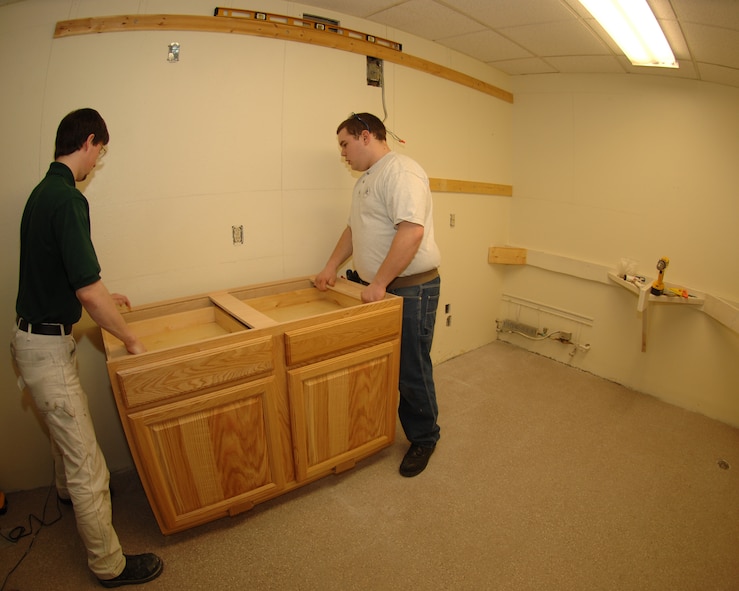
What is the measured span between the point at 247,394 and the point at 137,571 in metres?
0.76

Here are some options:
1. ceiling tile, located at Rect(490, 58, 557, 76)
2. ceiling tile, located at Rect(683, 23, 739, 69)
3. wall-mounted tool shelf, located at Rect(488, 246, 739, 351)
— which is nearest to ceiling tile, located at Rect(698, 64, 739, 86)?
ceiling tile, located at Rect(683, 23, 739, 69)

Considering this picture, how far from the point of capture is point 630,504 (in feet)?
6.12

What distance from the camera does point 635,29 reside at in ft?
5.85

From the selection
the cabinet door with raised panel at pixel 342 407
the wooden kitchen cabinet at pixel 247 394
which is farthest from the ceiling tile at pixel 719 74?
the cabinet door with raised panel at pixel 342 407

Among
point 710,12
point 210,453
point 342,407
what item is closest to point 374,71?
point 710,12

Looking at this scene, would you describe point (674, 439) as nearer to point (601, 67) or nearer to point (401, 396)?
point (401, 396)

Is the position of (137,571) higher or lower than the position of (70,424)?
lower

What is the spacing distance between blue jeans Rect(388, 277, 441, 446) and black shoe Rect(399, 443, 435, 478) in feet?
0.09

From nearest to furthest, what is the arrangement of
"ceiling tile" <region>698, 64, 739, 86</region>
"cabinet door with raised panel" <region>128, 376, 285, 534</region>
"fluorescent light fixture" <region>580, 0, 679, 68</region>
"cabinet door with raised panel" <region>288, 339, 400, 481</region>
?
"cabinet door with raised panel" <region>128, 376, 285, 534</region> < "fluorescent light fixture" <region>580, 0, 679, 68</region> < "cabinet door with raised panel" <region>288, 339, 400, 481</region> < "ceiling tile" <region>698, 64, 739, 86</region>

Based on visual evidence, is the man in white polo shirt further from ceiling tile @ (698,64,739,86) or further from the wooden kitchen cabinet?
ceiling tile @ (698,64,739,86)

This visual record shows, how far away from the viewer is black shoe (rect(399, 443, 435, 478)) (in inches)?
80.3

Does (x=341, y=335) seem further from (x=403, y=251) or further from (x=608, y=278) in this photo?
(x=608, y=278)

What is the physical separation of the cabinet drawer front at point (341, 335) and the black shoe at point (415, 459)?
684 millimetres

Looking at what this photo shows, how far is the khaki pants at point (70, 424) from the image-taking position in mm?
1333
